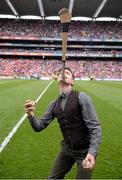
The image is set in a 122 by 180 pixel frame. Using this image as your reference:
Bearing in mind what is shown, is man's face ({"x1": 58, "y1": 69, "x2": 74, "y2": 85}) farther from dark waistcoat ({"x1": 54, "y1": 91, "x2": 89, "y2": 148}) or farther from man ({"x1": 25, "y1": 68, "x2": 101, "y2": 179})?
dark waistcoat ({"x1": 54, "y1": 91, "x2": 89, "y2": 148})

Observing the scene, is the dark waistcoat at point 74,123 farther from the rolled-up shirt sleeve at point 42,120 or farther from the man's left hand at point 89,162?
the man's left hand at point 89,162

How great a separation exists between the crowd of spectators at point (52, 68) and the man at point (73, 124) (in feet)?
233

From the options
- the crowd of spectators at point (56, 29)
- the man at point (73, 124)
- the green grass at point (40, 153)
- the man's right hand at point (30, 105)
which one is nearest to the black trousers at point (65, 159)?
the man at point (73, 124)

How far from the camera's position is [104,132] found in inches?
483

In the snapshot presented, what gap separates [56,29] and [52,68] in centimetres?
1318

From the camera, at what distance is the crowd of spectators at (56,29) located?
89.8m

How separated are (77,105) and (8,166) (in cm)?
351

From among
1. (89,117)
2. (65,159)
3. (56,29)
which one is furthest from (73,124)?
(56,29)

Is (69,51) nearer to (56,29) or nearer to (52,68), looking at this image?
(56,29)

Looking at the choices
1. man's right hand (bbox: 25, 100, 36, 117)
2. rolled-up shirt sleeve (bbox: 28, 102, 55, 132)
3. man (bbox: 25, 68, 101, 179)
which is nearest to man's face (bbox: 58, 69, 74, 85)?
man (bbox: 25, 68, 101, 179)

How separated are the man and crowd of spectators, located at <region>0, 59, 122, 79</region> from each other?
7093cm

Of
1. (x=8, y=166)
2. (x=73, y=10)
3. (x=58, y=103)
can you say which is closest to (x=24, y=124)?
(x=8, y=166)

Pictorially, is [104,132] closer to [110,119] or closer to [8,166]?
[110,119]

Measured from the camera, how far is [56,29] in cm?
9019
